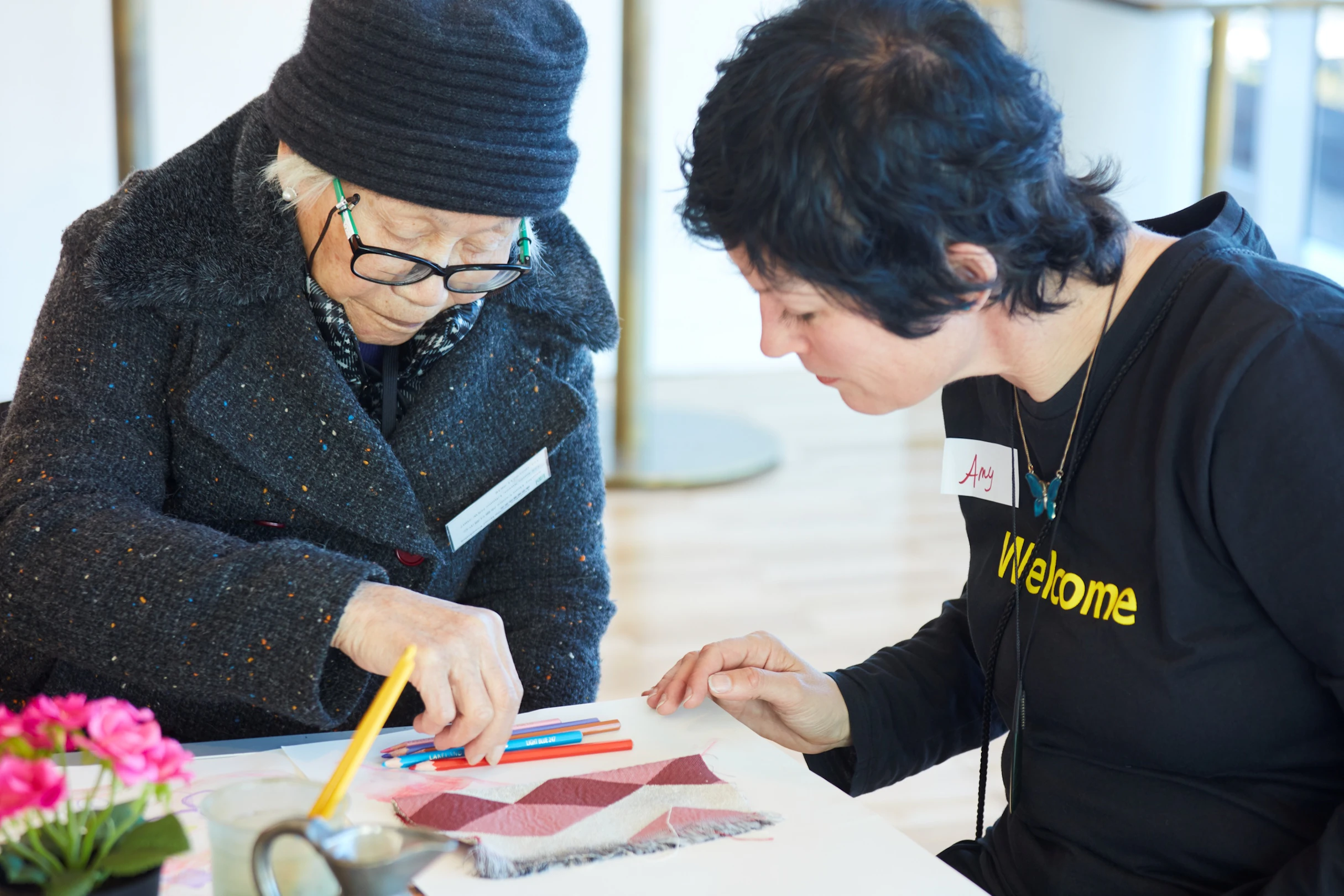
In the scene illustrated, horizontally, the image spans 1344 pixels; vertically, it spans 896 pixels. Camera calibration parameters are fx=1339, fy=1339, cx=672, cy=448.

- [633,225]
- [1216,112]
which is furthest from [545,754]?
[1216,112]

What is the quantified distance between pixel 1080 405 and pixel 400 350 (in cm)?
73

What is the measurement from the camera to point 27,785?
2.15ft

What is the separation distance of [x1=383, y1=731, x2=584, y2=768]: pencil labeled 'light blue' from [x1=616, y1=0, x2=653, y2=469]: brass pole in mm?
2796

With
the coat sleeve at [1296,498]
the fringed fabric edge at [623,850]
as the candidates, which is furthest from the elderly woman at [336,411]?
the coat sleeve at [1296,498]

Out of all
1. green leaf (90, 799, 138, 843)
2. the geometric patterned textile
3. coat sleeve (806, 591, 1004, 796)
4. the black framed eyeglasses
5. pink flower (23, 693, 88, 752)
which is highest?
the black framed eyeglasses

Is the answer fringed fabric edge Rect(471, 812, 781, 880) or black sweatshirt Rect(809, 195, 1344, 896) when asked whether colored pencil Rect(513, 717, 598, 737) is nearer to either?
fringed fabric edge Rect(471, 812, 781, 880)

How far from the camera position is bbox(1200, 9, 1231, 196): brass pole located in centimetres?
438

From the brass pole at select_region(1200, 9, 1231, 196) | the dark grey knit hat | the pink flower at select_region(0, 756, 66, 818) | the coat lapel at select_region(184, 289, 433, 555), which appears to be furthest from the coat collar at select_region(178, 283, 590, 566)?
the brass pole at select_region(1200, 9, 1231, 196)

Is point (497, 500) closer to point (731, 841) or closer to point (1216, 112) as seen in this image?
point (731, 841)

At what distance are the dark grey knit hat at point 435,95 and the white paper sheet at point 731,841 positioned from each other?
0.49 metres

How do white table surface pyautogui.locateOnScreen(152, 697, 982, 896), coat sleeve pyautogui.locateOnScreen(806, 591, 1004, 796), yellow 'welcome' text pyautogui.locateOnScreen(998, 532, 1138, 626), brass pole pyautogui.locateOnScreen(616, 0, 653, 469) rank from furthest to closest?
1. brass pole pyautogui.locateOnScreen(616, 0, 653, 469)
2. coat sleeve pyautogui.locateOnScreen(806, 591, 1004, 796)
3. yellow 'welcome' text pyautogui.locateOnScreen(998, 532, 1138, 626)
4. white table surface pyautogui.locateOnScreen(152, 697, 982, 896)

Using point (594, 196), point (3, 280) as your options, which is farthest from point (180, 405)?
point (594, 196)

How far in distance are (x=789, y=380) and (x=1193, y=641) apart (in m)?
4.20

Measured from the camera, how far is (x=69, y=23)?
376 centimetres
